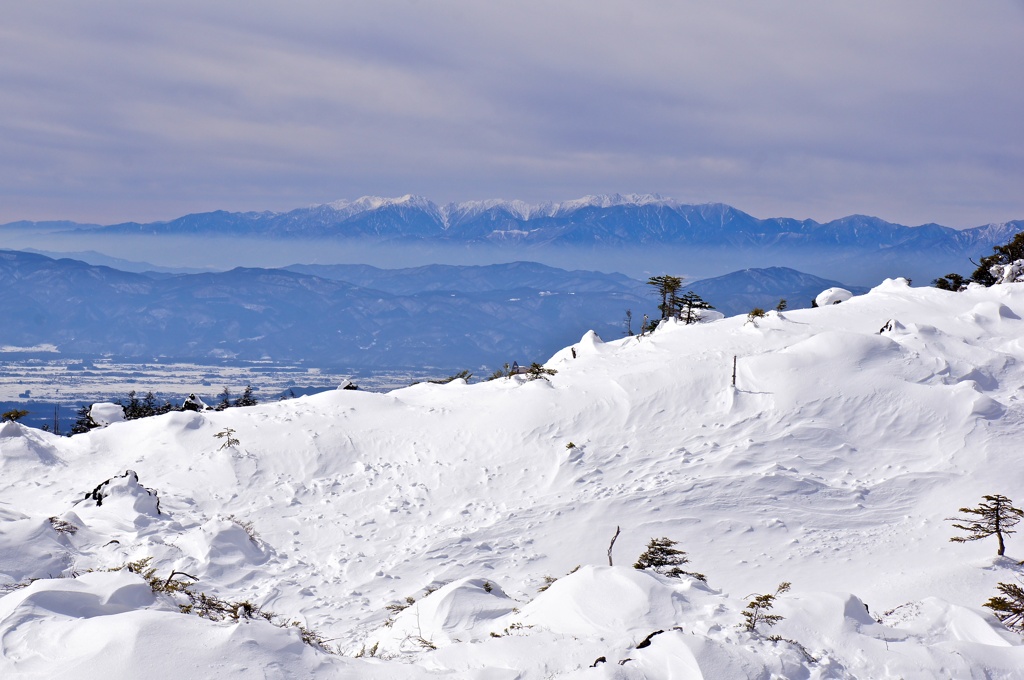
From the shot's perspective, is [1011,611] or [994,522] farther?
[994,522]

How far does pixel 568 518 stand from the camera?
21281 mm

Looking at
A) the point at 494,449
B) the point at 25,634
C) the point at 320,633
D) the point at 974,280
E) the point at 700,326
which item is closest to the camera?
the point at 25,634

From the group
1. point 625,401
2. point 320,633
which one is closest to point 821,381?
point 625,401

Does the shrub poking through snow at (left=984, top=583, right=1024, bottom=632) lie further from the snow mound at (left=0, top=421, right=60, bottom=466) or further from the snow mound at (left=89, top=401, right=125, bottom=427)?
the snow mound at (left=89, top=401, right=125, bottom=427)

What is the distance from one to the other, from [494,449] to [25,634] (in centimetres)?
1770

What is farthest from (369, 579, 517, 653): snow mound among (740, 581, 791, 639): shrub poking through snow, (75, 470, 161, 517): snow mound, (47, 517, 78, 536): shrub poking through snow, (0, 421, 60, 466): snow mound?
(0, 421, 60, 466): snow mound

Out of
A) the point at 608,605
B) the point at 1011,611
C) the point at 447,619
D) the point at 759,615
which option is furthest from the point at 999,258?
the point at 447,619

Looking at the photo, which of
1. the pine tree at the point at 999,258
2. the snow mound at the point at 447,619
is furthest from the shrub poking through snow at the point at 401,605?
the pine tree at the point at 999,258

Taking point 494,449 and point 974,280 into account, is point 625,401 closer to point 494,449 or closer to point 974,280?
point 494,449

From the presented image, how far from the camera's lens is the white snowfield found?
9.61m

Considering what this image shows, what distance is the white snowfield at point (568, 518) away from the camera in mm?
9609

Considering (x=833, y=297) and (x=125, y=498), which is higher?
(x=833, y=297)

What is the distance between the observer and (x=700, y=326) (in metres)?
35.1

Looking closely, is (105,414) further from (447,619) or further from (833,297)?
(833,297)
